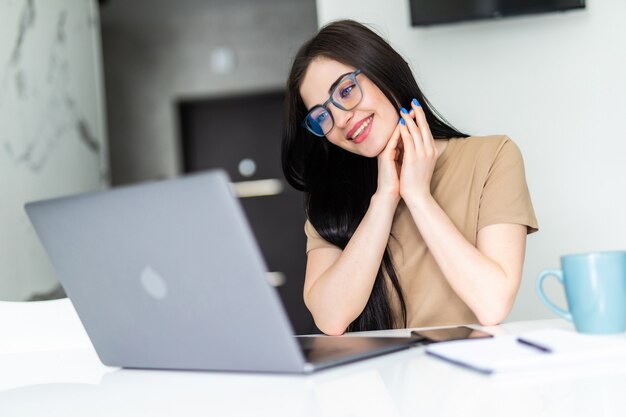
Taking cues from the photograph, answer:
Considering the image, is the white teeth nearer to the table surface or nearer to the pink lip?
the pink lip

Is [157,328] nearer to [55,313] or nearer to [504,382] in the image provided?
[504,382]

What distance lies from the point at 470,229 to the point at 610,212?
1002 millimetres

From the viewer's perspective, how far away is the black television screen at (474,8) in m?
2.26

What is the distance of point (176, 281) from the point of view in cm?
81

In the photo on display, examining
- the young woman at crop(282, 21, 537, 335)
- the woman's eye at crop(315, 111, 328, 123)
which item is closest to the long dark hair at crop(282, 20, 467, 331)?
the young woman at crop(282, 21, 537, 335)

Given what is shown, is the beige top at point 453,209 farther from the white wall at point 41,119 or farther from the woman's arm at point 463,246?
the white wall at point 41,119

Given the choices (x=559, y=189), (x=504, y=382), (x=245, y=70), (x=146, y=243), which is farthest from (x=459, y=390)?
(x=245, y=70)

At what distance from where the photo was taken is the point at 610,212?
233 centimetres

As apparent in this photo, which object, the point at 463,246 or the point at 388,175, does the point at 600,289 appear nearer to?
the point at 463,246

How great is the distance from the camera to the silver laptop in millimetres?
739

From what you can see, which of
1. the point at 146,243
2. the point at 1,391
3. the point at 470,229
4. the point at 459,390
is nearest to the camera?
the point at 459,390

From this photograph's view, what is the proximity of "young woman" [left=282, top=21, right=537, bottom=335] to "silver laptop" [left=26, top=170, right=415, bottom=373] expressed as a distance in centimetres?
42

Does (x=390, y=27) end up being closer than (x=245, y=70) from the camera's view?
Yes

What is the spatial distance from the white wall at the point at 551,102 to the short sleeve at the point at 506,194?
86cm
